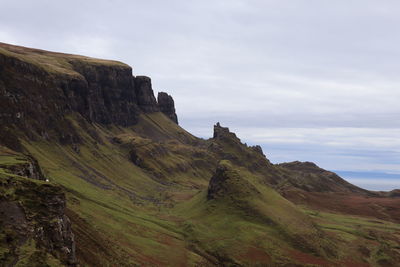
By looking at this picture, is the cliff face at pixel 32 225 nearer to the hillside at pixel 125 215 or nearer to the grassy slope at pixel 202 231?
the hillside at pixel 125 215

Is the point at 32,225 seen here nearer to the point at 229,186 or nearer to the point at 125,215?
the point at 125,215

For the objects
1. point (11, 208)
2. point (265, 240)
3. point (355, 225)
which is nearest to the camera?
point (11, 208)

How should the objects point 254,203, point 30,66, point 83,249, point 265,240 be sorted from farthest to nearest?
point 30,66, point 254,203, point 265,240, point 83,249

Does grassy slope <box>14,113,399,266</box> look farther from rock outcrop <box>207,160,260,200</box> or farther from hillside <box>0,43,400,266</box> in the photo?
rock outcrop <box>207,160,260,200</box>

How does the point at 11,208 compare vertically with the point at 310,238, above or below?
above

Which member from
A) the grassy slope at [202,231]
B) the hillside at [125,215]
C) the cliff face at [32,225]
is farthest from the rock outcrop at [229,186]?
the cliff face at [32,225]

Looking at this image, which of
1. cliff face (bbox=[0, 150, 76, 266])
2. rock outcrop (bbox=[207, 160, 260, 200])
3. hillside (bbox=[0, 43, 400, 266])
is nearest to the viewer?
cliff face (bbox=[0, 150, 76, 266])

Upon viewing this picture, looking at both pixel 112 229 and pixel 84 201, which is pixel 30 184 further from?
pixel 84 201

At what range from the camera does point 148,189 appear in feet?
611

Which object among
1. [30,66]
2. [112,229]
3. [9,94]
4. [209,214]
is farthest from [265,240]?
[30,66]

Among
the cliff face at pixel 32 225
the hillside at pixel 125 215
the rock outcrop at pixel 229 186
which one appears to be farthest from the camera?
the rock outcrop at pixel 229 186

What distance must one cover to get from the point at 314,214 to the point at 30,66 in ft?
526

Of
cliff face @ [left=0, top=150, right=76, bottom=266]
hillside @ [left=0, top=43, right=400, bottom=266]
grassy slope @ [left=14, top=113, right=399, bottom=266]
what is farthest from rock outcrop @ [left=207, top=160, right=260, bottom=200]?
cliff face @ [left=0, top=150, right=76, bottom=266]

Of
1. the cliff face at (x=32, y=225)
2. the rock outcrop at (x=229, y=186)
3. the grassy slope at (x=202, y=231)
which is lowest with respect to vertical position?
the grassy slope at (x=202, y=231)
